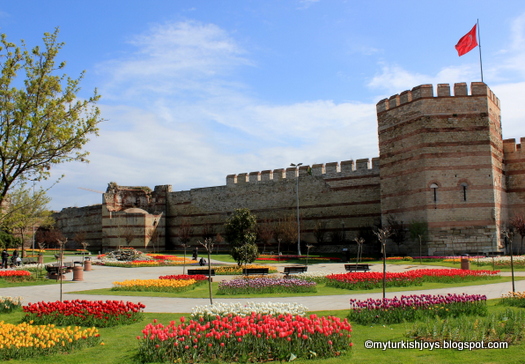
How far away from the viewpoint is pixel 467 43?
2770 centimetres

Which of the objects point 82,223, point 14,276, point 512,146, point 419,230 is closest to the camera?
point 14,276

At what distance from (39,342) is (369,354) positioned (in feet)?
17.2

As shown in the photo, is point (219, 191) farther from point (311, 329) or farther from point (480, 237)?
point (311, 329)

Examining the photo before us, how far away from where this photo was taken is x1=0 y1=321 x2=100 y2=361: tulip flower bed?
725 centimetres

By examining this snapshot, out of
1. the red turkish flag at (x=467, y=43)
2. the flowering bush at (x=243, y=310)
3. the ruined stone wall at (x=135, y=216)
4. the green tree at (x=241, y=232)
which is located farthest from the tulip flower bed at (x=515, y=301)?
the ruined stone wall at (x=135, y=216)

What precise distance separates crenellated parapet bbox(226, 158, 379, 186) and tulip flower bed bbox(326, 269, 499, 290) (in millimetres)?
16773

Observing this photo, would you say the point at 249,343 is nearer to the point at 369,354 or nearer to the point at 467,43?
the point at 369,354

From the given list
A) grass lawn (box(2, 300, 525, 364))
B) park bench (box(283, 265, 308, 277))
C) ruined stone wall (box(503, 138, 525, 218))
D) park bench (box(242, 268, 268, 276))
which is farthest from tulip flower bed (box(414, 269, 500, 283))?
ruined stone wall (box(503, 138, 525, 218))

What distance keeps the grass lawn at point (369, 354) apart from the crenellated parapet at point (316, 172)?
25.6 metres

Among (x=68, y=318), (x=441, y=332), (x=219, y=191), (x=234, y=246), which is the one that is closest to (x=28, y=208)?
(x=68, y=318)

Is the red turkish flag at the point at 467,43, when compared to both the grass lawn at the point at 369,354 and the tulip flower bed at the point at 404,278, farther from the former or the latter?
the grass lawn at the point at 369,354

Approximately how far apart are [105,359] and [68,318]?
324cm

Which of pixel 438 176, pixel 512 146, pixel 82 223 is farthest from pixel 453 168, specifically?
pixel 82 223

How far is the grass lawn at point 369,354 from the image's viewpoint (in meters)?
6.36
